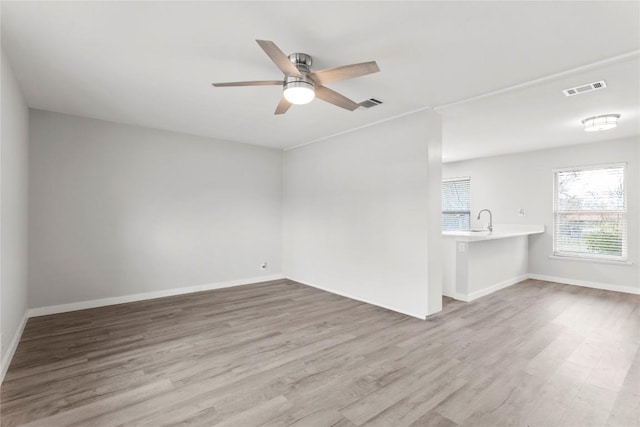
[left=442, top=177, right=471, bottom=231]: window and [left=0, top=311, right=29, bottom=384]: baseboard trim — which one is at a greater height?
[left=442, top=177, right=471, bottom=231]: window

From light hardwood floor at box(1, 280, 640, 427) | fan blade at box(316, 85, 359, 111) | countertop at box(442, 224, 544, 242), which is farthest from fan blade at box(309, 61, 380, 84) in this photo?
countertop at box(442, 224, 544, 242)

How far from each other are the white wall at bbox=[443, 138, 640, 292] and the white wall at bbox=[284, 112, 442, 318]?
3587 mm

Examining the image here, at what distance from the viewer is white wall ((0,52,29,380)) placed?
97.3 inches

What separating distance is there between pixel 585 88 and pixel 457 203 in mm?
4628

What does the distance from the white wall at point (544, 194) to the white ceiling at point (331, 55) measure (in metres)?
1.44

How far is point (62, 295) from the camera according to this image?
4.01 metres

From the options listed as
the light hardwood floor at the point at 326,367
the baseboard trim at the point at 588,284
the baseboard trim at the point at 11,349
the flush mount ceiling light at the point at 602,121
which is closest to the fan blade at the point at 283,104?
the light hardwood floor at the point at 326,367

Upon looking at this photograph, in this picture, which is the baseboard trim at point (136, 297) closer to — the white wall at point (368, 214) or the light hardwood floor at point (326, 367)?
the light hardwood floor at point (326, 367)

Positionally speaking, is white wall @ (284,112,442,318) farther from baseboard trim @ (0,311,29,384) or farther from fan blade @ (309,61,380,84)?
baseboard trim @ (0,311,29,384)

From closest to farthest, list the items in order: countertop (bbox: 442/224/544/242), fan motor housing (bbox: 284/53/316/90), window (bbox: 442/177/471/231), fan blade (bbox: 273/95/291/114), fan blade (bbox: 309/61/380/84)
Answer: fan blade (bbox: 309/61/380/84)
fan motor housing (bbox: 284/53/316/90)
fan blade (bbox: 273/95/291/114)
countertop (bbox: 442/224/544/242)
window (bbox: 442/177/471/231)

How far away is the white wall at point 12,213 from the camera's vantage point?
2471mm

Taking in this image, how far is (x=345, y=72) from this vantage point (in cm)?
226

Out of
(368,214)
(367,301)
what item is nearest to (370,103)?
(368,214)

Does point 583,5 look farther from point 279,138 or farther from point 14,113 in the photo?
point 14,113
